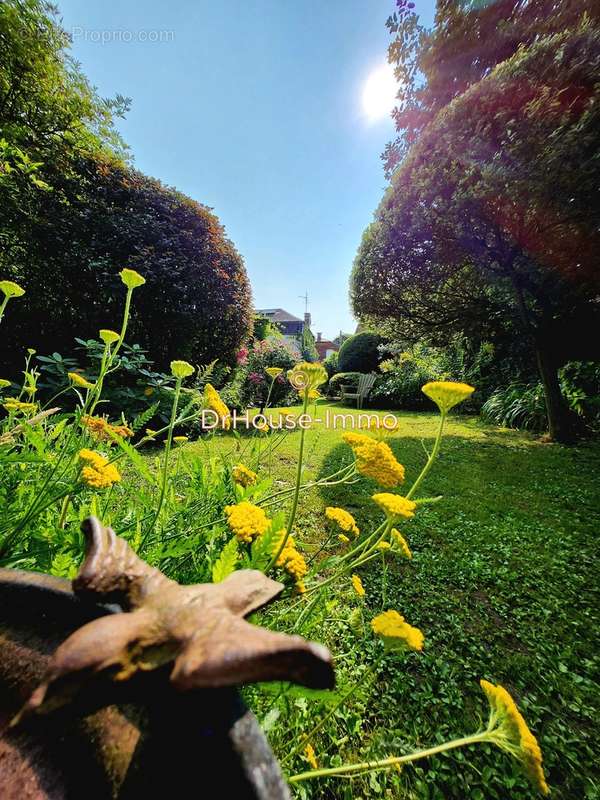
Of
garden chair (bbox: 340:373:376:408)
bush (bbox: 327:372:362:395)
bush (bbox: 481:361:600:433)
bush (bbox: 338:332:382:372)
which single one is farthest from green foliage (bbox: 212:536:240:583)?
bush (bbox: 338:332:382:372)

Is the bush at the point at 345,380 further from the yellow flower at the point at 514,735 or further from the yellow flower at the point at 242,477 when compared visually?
the yellow flower at the point at 514,735

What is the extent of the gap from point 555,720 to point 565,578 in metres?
0.88

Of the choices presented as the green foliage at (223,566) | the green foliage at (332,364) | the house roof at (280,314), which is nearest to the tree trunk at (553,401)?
the green foliage at (223,566)

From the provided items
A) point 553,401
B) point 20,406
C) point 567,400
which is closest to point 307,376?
Result: point 20,406

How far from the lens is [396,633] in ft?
1.98

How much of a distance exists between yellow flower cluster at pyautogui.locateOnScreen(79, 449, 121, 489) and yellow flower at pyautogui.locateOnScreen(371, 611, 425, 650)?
2.35 feet

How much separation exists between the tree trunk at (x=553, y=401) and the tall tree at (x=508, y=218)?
0.05ft

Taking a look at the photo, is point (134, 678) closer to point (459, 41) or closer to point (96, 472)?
point (96, 472)

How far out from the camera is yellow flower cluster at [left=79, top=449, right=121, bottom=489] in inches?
30.6

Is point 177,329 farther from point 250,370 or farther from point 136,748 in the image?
point 136,748

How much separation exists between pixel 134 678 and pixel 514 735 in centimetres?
66

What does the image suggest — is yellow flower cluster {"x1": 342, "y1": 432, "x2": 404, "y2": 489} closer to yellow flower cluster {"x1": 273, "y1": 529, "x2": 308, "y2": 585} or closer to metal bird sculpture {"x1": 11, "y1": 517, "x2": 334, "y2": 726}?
yellow flower cluster {"x1": 273, "y1": 529, "x2": 308, "y2": 585}

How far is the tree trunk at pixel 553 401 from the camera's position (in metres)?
4.33

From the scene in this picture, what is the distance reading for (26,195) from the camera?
3381 mm
